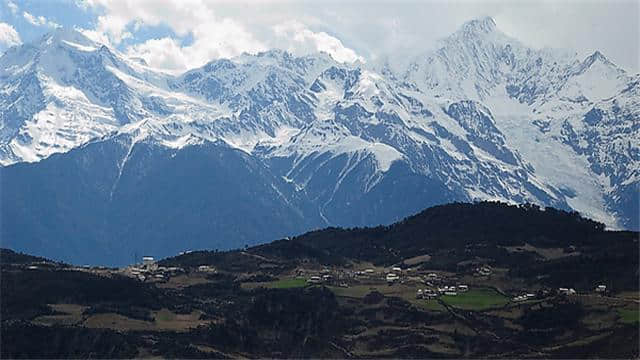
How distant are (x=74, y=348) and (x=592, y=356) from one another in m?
86.7

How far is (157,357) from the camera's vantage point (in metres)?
196

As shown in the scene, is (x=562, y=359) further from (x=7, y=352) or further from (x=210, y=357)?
(x=7, y=352)

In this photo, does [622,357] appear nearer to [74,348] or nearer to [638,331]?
[638,331]

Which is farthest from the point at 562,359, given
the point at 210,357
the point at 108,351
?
the point at 108,351

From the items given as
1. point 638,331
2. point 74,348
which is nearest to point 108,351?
point 74,348

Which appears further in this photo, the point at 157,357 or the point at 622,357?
the point at 157,357

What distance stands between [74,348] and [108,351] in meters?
6.37

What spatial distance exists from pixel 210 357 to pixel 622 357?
6779 cm

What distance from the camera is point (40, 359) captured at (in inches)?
7677

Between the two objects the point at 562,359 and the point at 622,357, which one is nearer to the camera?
the point at 622,357

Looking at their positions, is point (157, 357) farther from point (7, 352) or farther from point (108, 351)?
point (7, 352)

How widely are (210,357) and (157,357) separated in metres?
8.98

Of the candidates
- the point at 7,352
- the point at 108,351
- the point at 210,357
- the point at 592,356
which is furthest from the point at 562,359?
the point at 7,352

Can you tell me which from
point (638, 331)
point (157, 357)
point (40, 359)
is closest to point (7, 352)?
point (40, 359)
